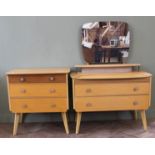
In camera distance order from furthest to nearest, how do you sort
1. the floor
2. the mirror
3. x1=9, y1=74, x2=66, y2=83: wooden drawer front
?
the mirror
the floor
x1=9, y1=74, x2=66, y2=83: wooden drawer front

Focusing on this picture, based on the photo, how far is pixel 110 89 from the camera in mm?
2309

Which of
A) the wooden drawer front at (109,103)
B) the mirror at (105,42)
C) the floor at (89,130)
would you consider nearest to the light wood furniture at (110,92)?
the wooden drawer front at (109,103)

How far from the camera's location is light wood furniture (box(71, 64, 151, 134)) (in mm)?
2287

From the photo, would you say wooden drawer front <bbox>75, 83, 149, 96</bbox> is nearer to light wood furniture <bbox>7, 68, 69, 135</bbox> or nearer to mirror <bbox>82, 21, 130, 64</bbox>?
light wood furniture <bbox>7, 68, 69, 135</bbox>

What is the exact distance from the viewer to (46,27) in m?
2.64

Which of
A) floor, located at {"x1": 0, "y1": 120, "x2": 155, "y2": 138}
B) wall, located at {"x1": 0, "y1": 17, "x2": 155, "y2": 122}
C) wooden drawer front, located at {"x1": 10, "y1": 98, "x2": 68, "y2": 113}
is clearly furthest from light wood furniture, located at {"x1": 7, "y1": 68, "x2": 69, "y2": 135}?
wall, located at {"x1": 0, "y1": 17, "x2": 155, "y2": 122}

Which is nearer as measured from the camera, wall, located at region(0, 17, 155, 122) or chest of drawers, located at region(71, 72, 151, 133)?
chest of drawers, located at region(71, 72, 151, 133)

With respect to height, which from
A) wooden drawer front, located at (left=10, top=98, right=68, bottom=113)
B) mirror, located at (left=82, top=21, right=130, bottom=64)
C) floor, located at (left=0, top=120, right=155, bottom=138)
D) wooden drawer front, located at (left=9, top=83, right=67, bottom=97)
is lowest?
floor, located at (left=0, top=120, right=155, bottom=138)

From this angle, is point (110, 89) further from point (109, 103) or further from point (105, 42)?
point (105, 42)

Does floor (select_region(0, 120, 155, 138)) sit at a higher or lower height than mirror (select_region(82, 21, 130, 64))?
lower

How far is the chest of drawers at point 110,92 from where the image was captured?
229 centimetres

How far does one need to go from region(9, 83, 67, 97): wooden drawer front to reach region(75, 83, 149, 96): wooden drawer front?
0.62 ft

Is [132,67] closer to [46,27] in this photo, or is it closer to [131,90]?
[131,90]

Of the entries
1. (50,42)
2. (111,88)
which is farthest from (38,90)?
(111,88)
